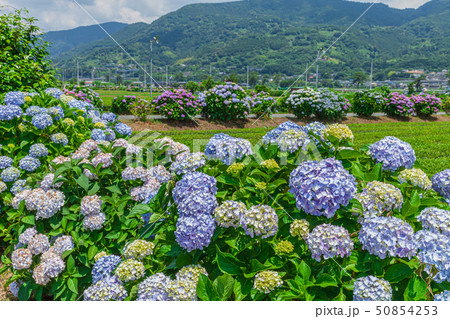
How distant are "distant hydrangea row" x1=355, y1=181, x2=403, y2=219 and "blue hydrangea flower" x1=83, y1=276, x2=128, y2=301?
163 centimetres

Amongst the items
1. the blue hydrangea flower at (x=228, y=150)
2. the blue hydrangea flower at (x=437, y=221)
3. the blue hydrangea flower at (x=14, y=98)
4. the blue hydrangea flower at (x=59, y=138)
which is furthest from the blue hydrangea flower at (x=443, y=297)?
the blue hydrangea flower at (x=14, y=98)

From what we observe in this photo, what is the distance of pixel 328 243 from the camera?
5.69 ft

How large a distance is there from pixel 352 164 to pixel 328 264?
0.89 meters

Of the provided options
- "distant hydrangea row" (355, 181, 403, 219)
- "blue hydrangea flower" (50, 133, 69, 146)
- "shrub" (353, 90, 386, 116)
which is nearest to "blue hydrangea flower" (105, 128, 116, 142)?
"blue hydrangea flower" (50, 133, 69, 146)

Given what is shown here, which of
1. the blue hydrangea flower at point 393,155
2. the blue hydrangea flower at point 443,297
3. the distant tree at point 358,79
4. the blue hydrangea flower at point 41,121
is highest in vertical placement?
the distant tree at point 358,79

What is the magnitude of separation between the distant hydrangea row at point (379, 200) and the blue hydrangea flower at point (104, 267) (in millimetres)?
1778

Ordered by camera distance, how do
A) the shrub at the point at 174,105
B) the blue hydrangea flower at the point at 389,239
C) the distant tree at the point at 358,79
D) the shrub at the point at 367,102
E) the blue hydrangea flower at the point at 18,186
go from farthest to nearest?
the distant tree at the point at 358,79
the shrub at the point at 367,102
the shrub at the point at 174,105
the blue hydrangea flower at the point at 18,186
the blue hydrangea flower at the point at 389,239

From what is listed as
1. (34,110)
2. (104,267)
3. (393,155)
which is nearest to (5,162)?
(34,110)

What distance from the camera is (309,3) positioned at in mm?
185500

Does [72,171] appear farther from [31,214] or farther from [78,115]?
[78,115]

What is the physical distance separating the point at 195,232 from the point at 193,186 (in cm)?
33

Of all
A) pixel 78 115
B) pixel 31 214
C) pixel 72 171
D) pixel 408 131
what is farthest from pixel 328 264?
pixel 408 131

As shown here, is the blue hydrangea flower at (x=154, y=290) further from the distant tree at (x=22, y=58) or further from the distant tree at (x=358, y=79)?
the distant tree at (x=358, y=79)

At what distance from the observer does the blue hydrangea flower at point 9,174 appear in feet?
11.3
